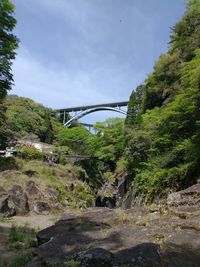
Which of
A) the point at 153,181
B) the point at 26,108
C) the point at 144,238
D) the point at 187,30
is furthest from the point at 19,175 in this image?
the point at 26,108

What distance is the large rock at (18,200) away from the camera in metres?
14.7

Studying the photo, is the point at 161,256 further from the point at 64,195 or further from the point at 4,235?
the point at 64,195

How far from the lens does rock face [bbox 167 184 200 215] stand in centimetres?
693

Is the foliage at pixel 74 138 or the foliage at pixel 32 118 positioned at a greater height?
the foliage at pixel 32 118

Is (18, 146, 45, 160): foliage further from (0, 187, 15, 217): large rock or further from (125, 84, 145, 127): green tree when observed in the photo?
(125, 84, 145, 127): green tree

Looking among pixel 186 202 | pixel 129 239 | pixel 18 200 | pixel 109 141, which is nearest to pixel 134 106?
pixel 109 141

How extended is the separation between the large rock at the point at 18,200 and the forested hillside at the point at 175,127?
6.18 m

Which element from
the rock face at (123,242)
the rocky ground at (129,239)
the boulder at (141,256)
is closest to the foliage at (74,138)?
the rocky ground at (129,239)

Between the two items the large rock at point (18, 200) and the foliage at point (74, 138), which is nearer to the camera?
the large rock at point (18, 200)

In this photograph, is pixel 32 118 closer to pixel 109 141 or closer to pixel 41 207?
pixel 109 141

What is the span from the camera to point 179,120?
14328 millimetres

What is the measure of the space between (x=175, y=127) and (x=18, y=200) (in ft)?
28.5

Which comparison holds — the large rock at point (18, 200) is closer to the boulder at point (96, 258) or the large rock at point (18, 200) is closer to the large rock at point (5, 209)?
the large rock at point (5, 209)

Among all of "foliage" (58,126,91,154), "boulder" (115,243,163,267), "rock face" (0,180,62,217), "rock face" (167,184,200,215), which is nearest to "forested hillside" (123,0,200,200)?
"rock face" (167,184,200,215)
